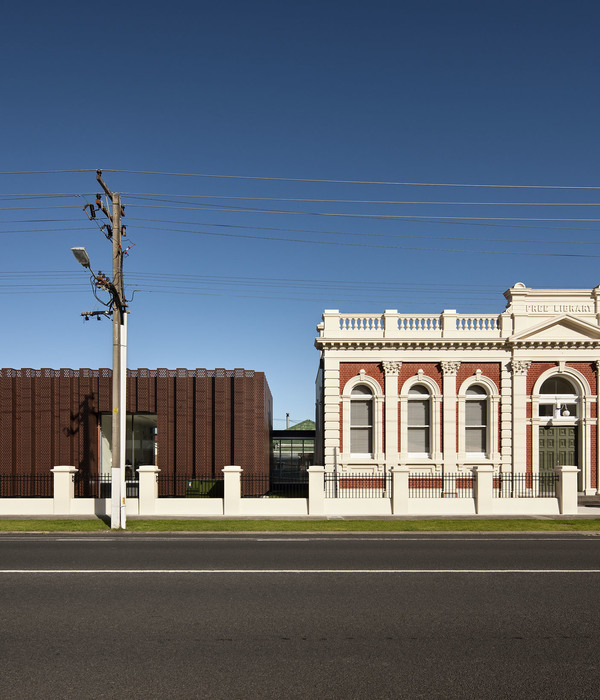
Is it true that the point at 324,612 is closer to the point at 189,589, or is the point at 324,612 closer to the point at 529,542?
the point at 189,589

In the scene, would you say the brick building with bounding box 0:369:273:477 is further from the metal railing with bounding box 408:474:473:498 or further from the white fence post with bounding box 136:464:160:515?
the metal railing with bounding box 408:474:473:498

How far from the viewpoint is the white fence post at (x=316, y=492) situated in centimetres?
1883

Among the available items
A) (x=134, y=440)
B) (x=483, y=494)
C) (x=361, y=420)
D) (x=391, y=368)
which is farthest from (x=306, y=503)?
(x=134, y=440)

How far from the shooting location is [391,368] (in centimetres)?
2428

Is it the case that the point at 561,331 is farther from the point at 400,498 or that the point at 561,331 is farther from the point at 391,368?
the point at 400,498

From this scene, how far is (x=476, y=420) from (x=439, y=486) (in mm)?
3454

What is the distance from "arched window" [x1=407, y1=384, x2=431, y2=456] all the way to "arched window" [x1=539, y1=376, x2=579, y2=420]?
478cm

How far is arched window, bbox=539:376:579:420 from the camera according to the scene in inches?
960

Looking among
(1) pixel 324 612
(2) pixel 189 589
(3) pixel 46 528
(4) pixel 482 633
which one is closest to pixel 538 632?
(4) pixel 482 633

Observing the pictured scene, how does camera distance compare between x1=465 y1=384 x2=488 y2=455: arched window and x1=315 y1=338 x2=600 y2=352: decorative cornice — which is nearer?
x1=315 y1=338 x2=600 y2=352: decorative cornice

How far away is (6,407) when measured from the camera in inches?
952

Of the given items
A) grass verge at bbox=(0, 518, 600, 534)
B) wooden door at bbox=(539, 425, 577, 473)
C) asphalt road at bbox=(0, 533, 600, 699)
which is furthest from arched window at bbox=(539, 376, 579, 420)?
asphalt road at bbox=(0, 533, 600, 699)

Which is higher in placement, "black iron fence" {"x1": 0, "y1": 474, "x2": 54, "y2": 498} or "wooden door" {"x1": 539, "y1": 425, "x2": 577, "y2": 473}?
"wooden door" {"x1": 539, "y1": 425, "x2": 577, "y2": 473}

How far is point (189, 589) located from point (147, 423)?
700 inches
